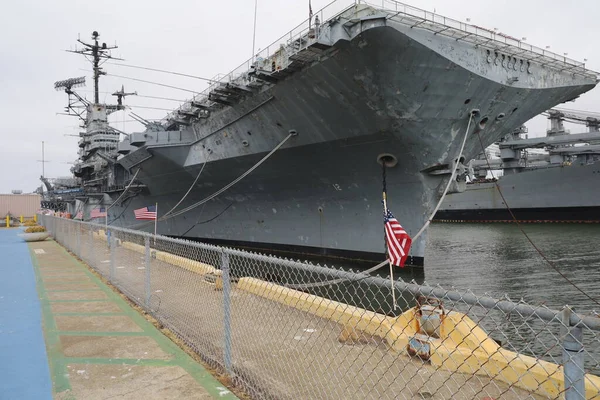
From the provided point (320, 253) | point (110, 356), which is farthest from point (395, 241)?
point (320, 253)

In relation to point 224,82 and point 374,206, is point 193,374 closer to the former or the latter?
point 374,206

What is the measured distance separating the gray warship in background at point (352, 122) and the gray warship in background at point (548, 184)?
18.4 m

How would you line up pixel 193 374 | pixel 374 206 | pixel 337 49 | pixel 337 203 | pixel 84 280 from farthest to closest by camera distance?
pixel 337 203, pixel 374 206, pixel 337 49, pixel 84 280, pixel 193 374

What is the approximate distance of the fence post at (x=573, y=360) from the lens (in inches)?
59.9

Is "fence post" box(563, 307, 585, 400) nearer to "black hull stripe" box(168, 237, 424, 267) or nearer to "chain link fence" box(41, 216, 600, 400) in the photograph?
"chain link fence" box(41, 216, 600, 400)

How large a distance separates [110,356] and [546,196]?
3440cm

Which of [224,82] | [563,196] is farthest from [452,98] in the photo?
[563,196]

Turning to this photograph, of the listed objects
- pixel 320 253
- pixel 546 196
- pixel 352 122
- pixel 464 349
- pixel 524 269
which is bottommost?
pixel 524 269

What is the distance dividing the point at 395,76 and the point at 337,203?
4.70 metres

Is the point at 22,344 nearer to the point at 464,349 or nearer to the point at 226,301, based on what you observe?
→ the point at 226,301

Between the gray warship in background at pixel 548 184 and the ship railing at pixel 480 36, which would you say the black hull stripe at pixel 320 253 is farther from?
the gray warship in background at pixel 548 184

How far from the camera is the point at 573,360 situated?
1.54 meters

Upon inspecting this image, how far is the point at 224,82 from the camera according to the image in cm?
1231

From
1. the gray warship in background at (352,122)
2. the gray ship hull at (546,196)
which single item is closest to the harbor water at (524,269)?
the gray warship in background at (352,122)
